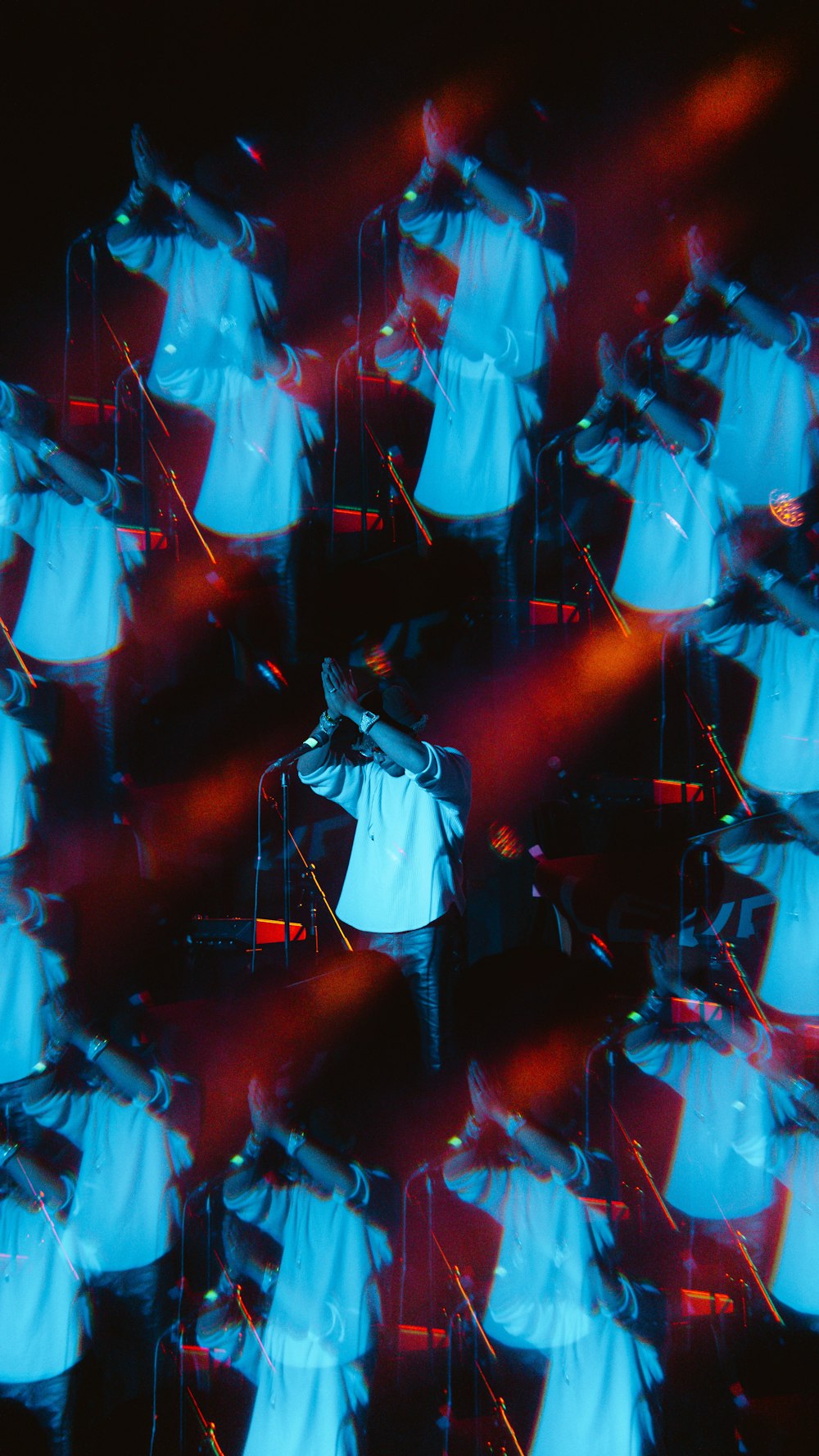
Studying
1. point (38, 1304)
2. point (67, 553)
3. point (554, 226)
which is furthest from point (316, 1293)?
point (554, 226)

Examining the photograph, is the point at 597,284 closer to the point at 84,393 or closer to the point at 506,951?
the point at 84,393

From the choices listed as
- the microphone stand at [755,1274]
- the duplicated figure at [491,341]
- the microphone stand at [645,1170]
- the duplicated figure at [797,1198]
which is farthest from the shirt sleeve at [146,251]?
the microphone stand at [755,1274]

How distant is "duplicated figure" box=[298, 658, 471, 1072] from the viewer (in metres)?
2.94

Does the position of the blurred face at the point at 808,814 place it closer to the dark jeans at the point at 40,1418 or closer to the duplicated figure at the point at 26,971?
the duplicated figure at the point at 26,971

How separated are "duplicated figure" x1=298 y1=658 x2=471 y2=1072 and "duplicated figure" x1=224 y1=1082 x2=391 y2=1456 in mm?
546

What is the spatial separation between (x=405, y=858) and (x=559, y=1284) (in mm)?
1413

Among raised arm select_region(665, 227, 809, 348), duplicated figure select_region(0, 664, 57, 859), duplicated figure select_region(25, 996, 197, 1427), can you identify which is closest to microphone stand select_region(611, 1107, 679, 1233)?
duplicated figure select_region(25, 996, 197, 1427)

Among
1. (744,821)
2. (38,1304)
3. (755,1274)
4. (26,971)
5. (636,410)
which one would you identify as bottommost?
(38,1304)

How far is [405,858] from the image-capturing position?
116 inches

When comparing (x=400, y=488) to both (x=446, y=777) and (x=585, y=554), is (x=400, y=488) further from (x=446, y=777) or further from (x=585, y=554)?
(x=446, y=777)

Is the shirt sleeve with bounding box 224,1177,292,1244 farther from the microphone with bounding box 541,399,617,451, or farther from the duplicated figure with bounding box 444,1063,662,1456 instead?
the microphone with bounding box 541,399,617,451

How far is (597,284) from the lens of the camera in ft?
10.5

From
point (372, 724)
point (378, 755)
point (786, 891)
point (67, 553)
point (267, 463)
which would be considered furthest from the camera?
point (67, 553)

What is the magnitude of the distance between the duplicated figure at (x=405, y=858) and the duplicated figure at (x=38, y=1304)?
147 centimetres
